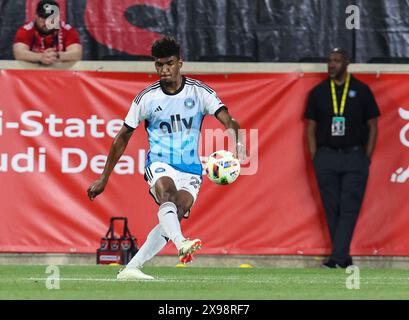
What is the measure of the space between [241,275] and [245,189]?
2372mm

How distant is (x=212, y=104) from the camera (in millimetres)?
14336

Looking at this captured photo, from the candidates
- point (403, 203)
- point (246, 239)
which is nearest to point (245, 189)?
point (246, 239)

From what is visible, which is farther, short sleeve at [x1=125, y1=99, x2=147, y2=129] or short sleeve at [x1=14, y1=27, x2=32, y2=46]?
short sleeve at [x1=14, y1=27, x2=32, y2=46]

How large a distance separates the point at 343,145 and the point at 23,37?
385 cm

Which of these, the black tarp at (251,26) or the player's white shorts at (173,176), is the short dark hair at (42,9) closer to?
the black tarp at (251,26)

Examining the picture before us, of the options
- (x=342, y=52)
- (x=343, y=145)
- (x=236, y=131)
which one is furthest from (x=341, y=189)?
A: (x=236, y=131)

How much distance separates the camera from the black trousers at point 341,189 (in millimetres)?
17188

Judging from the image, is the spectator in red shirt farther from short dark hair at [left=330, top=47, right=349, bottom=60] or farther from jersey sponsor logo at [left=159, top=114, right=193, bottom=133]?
jersey sponsor logo at [left=159, top=114, right=193, bottom=133]

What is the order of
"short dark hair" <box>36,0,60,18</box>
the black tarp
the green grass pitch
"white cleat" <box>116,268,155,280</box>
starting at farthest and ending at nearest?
the black tarp < "short dark hair" <box>36,0,60,18</box> < "white cleat" <box>116,268,155,280</box> < the green grass pitch

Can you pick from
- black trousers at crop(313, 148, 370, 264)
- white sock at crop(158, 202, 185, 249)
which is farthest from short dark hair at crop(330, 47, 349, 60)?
white sock at crop(158, 202, 185, 249)

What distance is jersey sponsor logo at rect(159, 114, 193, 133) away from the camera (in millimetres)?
14281

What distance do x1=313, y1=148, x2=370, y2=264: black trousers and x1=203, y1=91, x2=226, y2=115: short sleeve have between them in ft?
10.7

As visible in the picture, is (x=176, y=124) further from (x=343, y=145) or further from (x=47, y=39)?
(x=47, y=39)
